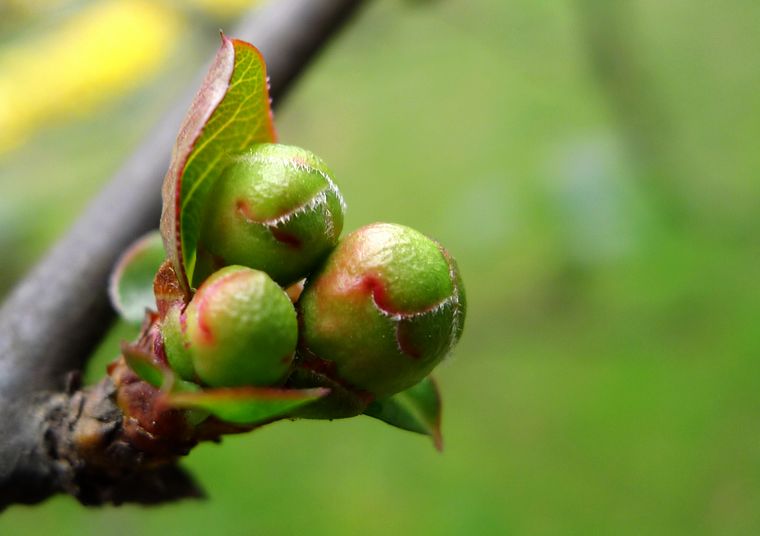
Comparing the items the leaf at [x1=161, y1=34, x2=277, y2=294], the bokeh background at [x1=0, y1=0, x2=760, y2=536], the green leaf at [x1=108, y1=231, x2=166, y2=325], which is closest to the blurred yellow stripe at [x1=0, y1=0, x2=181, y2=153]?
the bokeh background at [x1=0, y1=0, x2=760, y2=536]

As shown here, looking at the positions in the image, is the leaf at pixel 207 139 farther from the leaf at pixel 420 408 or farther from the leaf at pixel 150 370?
the leaf at pixel 420 408

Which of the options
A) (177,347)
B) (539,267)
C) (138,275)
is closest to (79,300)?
(138,275)

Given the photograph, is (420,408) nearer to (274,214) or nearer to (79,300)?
(274,214)

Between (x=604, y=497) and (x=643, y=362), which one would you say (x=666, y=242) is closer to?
(x=643, y=362)

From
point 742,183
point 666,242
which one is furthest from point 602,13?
point 742,183

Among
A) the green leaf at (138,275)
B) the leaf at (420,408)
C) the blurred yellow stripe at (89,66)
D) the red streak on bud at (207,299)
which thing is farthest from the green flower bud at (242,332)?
the blurred yellow stripe at (89,66)

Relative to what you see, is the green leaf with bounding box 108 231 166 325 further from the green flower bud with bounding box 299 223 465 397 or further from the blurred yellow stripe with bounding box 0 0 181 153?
the blurred yellow stripe with bounding box 0 0 181 153
